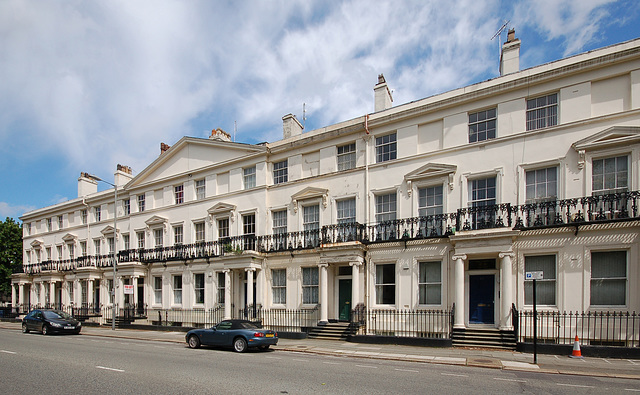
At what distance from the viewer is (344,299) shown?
19.9 metres

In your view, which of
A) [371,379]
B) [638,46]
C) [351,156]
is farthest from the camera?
[351,156]

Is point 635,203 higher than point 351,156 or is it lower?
lower

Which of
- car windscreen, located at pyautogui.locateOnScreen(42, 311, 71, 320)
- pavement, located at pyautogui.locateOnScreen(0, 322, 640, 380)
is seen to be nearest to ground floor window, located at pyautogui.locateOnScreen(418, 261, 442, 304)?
pavement, located at pyautogui.locateOnScreen(0, 322, 640, 380)

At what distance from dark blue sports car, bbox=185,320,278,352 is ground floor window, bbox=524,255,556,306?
952cm

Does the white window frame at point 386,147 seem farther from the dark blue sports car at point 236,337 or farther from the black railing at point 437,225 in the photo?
the dark blue sports car at point 236,337

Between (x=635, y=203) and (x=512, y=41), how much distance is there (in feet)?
26.9

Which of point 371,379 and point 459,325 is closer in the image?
point 371,379

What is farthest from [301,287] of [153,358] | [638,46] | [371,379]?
[638,46]

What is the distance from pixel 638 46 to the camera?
552 inches

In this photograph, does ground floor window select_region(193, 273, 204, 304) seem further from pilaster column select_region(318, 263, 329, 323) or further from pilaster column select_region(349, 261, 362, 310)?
pilaster column select_region(349, 261, 362, 310)

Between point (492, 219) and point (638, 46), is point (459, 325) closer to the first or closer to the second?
point (492, 219)

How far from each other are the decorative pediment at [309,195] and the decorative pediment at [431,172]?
14.3ft

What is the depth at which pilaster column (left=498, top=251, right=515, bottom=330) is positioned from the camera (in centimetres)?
1490

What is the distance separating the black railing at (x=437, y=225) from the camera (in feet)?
46.2
